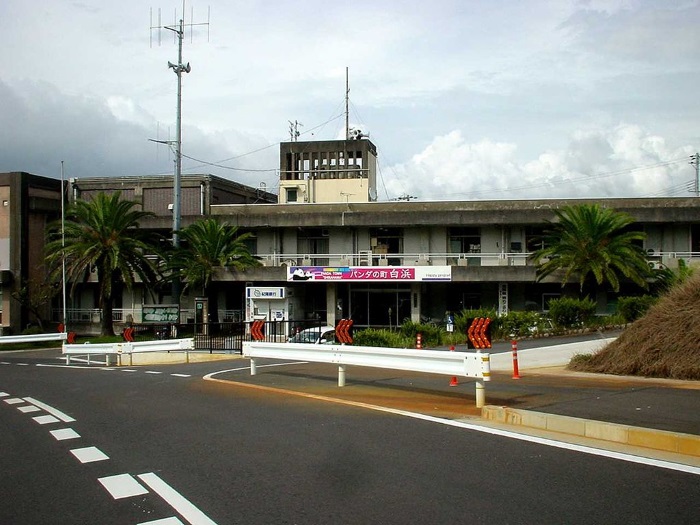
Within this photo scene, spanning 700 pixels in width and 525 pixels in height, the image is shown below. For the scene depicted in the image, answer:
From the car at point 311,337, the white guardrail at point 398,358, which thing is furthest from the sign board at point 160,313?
the white guardrail at point 398,358

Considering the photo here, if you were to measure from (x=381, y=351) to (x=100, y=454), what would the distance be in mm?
5661

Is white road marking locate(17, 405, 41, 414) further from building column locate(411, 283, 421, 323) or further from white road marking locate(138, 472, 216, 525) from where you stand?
building column locate(411, 283, 421, 323)

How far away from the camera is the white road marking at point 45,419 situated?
1096cm

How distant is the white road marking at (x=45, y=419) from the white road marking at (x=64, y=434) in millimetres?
858

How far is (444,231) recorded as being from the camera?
144ft

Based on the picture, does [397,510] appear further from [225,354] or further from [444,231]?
[444,231]

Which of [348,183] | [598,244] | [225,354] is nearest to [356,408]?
[225,354]

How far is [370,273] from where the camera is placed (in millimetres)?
40500

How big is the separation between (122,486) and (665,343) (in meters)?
11.9

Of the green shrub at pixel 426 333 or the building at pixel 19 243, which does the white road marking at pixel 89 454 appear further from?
the building at pixel 19 243

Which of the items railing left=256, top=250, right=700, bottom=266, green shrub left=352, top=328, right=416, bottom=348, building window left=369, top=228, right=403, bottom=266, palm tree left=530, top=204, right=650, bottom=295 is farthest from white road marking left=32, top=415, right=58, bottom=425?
building window left=369, top=228, right=403, bottom=266

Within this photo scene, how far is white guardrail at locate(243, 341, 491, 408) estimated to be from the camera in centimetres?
1091

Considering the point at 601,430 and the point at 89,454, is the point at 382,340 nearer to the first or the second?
the point at 601,430

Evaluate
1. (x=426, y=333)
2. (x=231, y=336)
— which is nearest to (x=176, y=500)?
(x=231, y=336)
